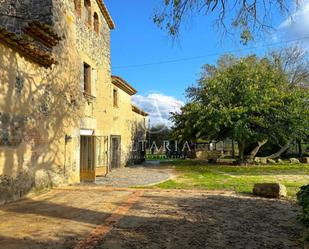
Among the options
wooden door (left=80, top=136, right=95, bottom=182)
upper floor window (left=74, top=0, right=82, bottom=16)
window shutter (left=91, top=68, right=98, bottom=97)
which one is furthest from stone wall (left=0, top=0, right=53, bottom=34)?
wooden door (left=80, top=136, right=95, bottom=182)

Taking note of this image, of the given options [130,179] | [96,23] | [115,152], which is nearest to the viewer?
[130,179]

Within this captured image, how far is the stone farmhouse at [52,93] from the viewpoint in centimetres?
794

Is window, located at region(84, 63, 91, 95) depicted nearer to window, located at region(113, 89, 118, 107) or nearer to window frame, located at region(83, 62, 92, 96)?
window frame, located at region(83, 62, 92, 96)

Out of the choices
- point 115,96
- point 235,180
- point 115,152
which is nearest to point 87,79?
point 115,96

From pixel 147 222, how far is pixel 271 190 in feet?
14.7

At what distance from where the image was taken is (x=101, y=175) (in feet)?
50.4

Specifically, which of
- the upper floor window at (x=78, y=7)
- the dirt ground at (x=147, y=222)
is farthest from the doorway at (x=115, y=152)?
the dirt ground at (x=147, y=222)

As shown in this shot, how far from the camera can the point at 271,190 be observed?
9.31 metres

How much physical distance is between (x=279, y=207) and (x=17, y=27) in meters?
8.27

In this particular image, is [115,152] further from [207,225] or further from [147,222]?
[207,225]

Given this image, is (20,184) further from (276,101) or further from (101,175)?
(276,101)

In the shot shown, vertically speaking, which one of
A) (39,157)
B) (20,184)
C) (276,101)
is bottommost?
(20,184)

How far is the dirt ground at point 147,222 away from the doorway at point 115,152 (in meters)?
10.1

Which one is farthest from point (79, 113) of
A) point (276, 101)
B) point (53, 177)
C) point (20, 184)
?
point (276, 101)
